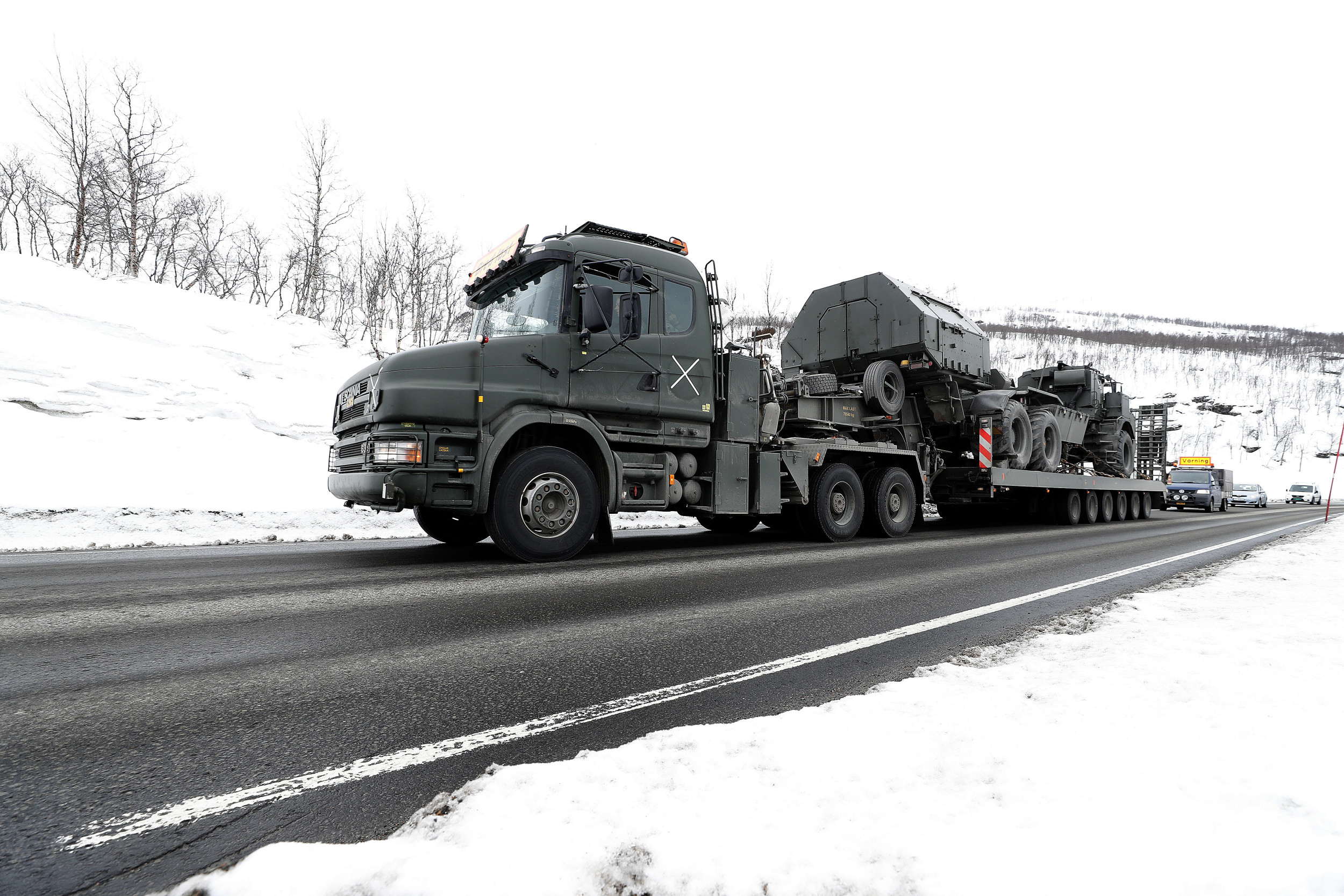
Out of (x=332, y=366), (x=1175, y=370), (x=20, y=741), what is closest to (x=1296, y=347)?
(x=1175, y=370)

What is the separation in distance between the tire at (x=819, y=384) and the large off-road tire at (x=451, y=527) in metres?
5.04

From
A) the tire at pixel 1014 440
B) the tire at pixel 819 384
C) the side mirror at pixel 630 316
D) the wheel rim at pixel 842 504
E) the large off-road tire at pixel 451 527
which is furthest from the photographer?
the tire at pixel 1014 440

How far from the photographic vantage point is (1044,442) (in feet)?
44.0

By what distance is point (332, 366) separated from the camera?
76.5ft

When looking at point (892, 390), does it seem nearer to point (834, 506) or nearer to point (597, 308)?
point (834, 506)

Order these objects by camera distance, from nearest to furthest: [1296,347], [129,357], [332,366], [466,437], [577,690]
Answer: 1. [577,690]
2. [466,437]
3. [129,357]
4. [332,366]
5. [1296,347]

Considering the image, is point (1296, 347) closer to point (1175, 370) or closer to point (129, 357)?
point (1175, 370)

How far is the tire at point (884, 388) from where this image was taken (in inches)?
420

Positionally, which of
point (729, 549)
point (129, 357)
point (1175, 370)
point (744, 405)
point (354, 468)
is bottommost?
point (729, 549)

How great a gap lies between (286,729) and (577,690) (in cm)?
108

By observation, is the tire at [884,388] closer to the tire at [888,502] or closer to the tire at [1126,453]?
the tire at [888,502]

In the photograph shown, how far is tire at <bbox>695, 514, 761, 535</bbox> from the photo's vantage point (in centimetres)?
1033

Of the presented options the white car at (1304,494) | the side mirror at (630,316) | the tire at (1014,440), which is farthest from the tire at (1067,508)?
the white car at (1304,494)

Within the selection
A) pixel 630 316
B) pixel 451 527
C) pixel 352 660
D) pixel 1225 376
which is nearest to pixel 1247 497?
pixel 630 316
